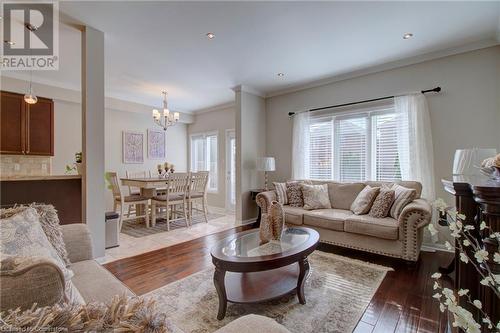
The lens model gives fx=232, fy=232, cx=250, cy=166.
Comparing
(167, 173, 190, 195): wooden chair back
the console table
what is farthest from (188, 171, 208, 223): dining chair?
the console table

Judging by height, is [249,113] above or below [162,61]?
below

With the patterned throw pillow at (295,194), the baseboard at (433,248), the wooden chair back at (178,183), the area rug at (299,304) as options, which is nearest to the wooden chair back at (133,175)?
the wooden chair back at (178,183)

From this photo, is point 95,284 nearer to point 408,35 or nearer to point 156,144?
point 408,35

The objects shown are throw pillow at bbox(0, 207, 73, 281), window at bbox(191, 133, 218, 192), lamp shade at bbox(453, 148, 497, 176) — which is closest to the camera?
throw pillow at bbox(0, 207, 73, 281)

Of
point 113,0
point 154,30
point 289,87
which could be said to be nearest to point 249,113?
point 289,87

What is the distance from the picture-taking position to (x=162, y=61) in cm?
358

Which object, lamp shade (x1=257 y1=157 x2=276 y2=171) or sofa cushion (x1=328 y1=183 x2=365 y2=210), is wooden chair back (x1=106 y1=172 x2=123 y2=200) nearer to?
lamp shade (x1=257 y1=157 x2=276 y2=171)

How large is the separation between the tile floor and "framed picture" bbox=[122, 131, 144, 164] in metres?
2.30

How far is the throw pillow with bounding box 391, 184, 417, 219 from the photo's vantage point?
287 cm

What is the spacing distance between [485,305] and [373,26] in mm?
2766

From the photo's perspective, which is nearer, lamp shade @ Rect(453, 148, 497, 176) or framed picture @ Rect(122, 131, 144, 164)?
lamp shade @ Rect(453, 148, 497, 176)

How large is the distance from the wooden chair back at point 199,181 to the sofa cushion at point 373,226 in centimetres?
299

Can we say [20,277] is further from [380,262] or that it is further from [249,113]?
[249,113]

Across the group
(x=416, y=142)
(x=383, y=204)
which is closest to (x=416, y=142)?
(x=416, y=142)
